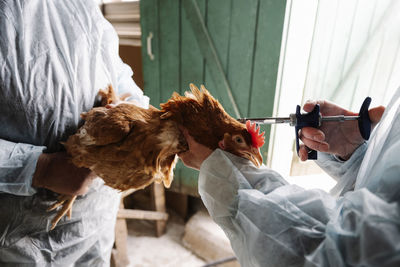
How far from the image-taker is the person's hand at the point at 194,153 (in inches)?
36.5

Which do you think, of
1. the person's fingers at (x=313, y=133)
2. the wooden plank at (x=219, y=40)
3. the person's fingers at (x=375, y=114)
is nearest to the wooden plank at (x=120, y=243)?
the wooden plank at (x=219, y=40)

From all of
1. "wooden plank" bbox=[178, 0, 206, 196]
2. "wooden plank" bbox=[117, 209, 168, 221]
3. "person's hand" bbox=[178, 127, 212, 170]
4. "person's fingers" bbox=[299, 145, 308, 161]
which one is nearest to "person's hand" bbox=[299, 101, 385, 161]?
"person's fingers" bbox=[299, 145, 308, 161]

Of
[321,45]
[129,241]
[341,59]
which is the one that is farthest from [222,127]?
[129,241]

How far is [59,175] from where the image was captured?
97 cm

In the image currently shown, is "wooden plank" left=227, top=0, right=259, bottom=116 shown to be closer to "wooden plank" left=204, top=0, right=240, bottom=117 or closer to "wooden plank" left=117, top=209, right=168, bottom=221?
"wooden plank" left=204, top=0, right=240, bottom=117

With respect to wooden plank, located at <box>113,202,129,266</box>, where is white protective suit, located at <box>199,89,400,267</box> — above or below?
above

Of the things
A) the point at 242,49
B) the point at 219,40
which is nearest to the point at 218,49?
the point at 219,40

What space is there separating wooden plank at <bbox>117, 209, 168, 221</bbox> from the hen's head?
178cm

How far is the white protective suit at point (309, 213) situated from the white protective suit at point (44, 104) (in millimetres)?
635

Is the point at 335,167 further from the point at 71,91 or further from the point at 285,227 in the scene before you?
the point at 71,91

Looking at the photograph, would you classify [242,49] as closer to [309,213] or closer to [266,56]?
[266,56]

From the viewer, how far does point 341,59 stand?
78.5 inches

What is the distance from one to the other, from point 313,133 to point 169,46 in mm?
1736

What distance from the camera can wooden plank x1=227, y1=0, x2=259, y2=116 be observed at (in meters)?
1.88
